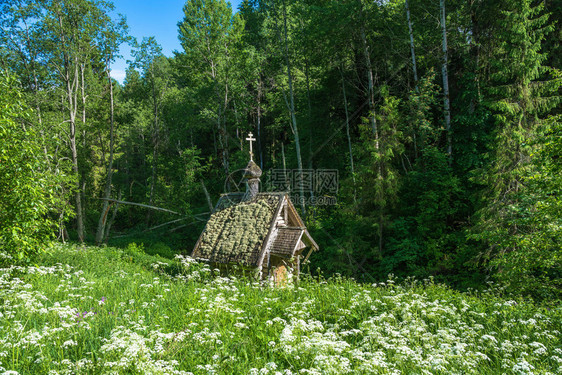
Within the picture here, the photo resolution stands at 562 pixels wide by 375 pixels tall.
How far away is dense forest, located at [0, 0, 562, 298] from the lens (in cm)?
823

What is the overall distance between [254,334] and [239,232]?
7.80 m

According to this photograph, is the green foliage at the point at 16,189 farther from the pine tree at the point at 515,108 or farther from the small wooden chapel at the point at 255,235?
the pine tree at the point at 515,108

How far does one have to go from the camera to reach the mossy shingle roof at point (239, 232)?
12055mm

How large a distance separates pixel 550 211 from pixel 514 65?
30.2 feet

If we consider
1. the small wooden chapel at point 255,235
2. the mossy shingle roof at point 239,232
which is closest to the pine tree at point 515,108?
the small wooden chapel at point 255,235

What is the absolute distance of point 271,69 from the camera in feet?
86.2

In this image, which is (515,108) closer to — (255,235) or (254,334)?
(255,235)

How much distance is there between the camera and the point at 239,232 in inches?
504

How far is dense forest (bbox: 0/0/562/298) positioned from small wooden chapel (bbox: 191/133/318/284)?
4.75 metres

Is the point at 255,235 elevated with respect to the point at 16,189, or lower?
lower

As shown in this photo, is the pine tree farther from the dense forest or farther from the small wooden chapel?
the small wooden chapel

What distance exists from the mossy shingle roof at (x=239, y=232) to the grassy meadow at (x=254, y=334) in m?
4.36

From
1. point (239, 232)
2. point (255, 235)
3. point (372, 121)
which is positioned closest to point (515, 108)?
point (372, 121)

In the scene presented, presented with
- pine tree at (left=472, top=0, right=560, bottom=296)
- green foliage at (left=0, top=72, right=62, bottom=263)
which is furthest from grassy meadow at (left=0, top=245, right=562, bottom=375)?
pine tree at (left=472, top=0, right=560, bottom=296)
